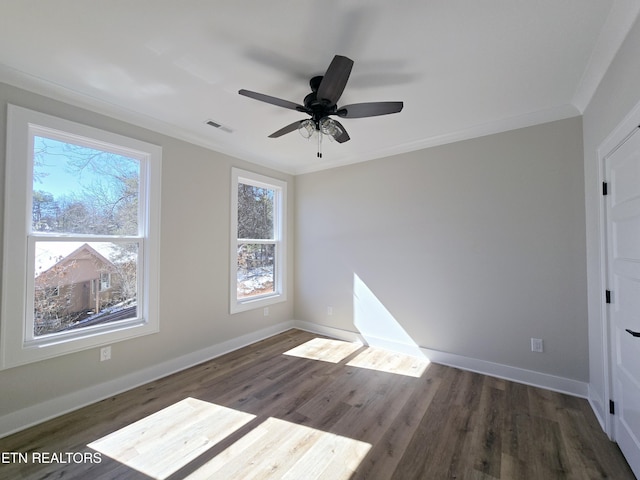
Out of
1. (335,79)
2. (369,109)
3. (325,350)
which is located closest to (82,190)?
(335,79)

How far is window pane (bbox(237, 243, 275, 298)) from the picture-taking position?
3.87 metres

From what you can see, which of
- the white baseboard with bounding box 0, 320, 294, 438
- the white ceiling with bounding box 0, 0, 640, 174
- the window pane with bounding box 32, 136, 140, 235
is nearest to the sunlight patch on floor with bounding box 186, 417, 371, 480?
the white baseboard with bounding box 0, 320, 294, 438

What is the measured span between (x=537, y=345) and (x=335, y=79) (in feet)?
10.0

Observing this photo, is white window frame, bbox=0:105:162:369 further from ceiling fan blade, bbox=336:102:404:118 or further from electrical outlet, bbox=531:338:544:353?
electrical outlet, bbox=531:338:544:353

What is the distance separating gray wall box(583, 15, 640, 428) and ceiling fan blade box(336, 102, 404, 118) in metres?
1.28

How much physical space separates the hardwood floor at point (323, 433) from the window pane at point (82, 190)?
5.28 feet

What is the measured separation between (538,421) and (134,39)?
13.2 ft

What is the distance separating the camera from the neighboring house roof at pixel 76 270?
7.38ft

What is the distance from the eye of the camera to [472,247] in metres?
3.02

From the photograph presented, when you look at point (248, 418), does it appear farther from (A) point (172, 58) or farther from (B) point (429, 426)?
(A) point (172, 58)

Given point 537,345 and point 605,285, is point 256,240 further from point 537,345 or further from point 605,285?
point 605,285

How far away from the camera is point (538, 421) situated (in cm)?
212

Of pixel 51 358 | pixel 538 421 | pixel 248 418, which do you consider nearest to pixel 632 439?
pixel 538 421

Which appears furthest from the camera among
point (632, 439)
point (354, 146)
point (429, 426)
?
point (354, 146)
